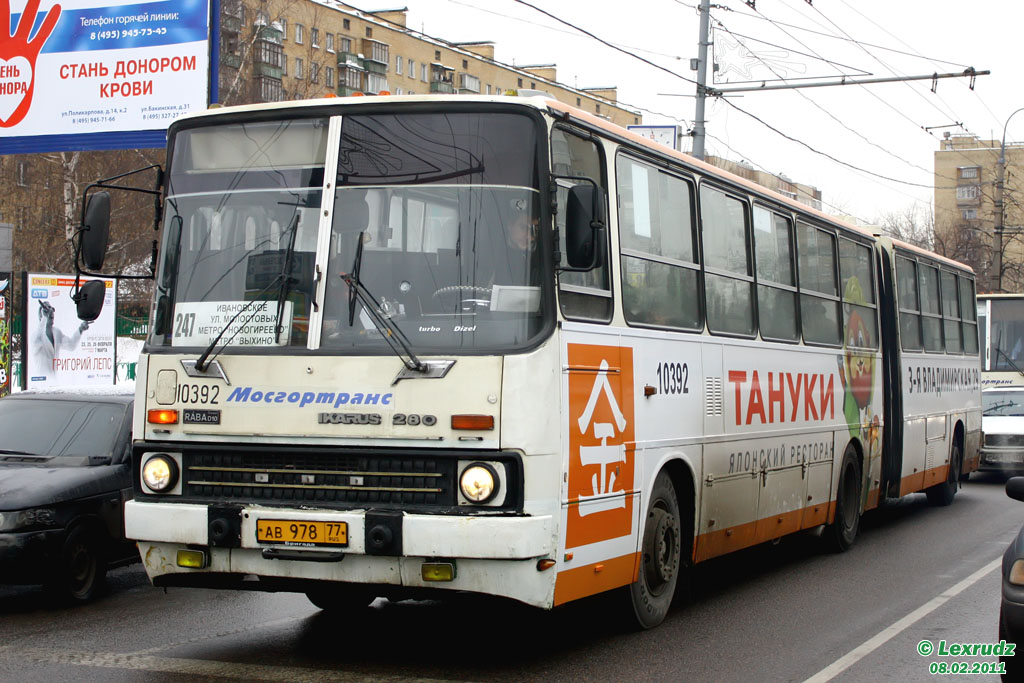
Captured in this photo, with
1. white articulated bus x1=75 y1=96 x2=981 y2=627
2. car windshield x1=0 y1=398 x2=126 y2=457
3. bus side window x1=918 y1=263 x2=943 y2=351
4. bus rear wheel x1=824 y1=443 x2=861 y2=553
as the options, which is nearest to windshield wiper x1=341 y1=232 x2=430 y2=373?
white articulated bus x1=75 y1=96 x2=981 y2=627

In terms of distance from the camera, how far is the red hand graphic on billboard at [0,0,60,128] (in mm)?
17938

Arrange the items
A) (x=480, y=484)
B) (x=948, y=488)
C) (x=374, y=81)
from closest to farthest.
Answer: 1. (x=480, y=484)
2. (x=948, y=488)
3. (x=374, y=81)

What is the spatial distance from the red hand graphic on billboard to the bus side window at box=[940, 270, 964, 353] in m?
12.6

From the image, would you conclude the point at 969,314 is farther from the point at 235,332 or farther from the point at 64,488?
the point at 235,332

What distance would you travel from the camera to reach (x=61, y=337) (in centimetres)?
1898

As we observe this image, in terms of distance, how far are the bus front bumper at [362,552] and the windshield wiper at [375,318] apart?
794mm

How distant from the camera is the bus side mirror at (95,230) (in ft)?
24.6

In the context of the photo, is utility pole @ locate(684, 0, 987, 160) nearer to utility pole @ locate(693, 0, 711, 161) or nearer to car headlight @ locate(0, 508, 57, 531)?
utility pole @ locate(693, 0, 711, 161)

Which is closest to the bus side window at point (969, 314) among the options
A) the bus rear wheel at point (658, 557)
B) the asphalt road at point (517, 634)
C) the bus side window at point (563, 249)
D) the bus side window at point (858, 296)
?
the bus side window at point (858, 296)

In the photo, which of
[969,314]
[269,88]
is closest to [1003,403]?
[969,314]

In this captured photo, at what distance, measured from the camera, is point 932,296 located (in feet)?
55.4

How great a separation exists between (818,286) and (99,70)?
10348 millimetres

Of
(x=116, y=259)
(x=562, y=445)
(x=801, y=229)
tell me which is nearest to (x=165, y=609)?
(x=562, y=445)

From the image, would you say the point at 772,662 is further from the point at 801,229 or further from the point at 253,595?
the point at 801,229
